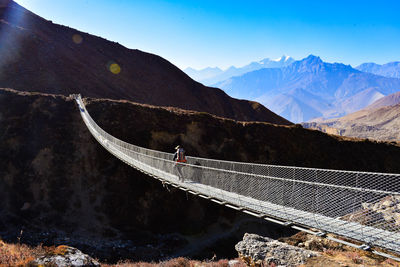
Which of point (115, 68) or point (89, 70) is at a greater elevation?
point (115, 68)

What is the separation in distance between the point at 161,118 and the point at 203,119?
174 inches

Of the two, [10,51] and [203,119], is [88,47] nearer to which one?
[10,51]

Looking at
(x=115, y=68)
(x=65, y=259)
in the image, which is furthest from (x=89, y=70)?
(x=65, y=259)

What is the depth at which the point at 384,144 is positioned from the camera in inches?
1187

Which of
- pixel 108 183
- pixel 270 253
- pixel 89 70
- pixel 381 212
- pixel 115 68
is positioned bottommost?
pixel 108 183

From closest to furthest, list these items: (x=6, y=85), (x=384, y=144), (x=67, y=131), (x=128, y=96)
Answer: (x=67, y=131), (x=6, y=85), (x=384, y=144), (x=128, y=96)

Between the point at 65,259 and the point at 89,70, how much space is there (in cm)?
4244

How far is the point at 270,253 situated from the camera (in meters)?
8.27

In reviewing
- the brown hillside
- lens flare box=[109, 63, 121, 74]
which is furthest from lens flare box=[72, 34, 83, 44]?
the brown hillside

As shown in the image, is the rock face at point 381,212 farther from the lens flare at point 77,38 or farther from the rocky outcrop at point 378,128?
the rocky outcrop at point 378,128

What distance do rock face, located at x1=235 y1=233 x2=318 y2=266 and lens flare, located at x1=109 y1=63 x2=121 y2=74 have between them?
148 feet

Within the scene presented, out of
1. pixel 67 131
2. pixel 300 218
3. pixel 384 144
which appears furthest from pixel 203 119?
pixel 384 144

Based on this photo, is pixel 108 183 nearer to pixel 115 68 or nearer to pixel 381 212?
pixel 381 212

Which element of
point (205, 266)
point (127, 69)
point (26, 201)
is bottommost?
point (26, 201)
